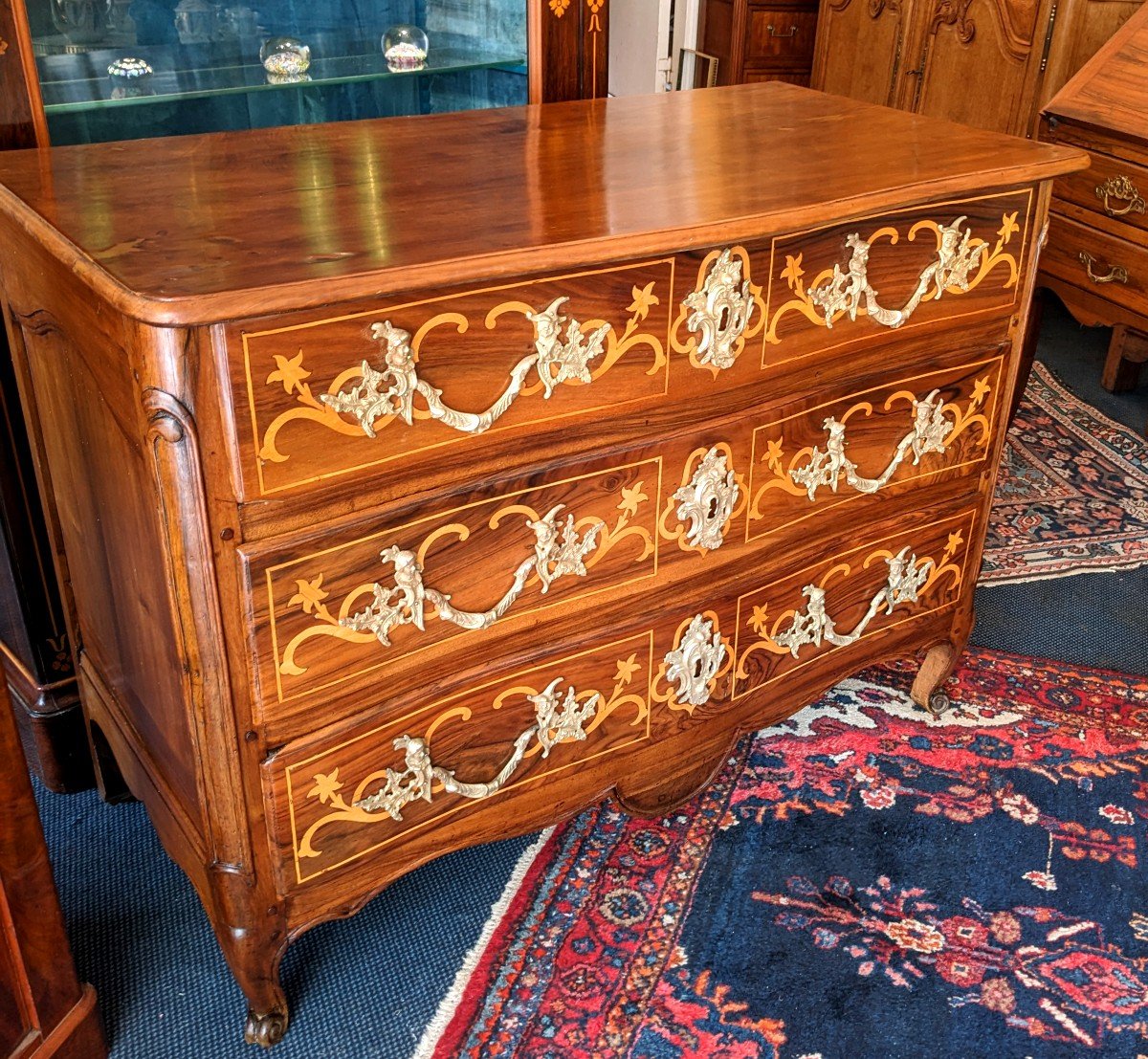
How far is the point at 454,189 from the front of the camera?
157cm

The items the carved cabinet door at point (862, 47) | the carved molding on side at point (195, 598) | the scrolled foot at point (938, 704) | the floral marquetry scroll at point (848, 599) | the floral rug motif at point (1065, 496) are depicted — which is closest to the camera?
the carved molding on side at point (195, 598)

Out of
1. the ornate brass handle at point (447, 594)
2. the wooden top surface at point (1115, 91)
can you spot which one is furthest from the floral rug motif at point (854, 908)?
the wooden top surface at point (1115, 91)

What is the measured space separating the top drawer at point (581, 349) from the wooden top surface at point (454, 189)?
0.05 metres

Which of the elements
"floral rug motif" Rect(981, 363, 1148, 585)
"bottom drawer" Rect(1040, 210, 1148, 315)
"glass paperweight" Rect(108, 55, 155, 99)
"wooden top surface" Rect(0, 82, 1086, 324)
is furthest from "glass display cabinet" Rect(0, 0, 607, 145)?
"floral rug motif" Rect(981, 363, 1148, 585)

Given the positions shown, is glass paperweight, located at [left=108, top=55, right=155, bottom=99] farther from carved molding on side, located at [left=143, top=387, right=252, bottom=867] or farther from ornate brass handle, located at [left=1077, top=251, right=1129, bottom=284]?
ornate brass handle, located at [left=1077, top=251, right=1129, bottom=284]

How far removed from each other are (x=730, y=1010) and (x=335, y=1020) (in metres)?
0.55

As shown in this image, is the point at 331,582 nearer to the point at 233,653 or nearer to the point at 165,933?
the point at 233,653

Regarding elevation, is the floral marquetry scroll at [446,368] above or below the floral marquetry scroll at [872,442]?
above

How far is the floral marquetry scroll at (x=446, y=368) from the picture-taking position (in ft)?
4.15

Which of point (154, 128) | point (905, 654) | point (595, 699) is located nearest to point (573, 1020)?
point (595, 699)

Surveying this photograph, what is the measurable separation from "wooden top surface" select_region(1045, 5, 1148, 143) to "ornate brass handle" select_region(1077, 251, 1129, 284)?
283mm

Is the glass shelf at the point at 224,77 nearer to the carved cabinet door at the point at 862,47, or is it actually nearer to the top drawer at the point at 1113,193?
the top drawer at the point at 1113,193

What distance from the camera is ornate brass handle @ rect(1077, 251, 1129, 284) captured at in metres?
2.82

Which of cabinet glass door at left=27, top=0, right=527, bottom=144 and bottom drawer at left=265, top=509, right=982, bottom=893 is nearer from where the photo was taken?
bottom drawer at left=265, top=509, right=982, bottom=893
